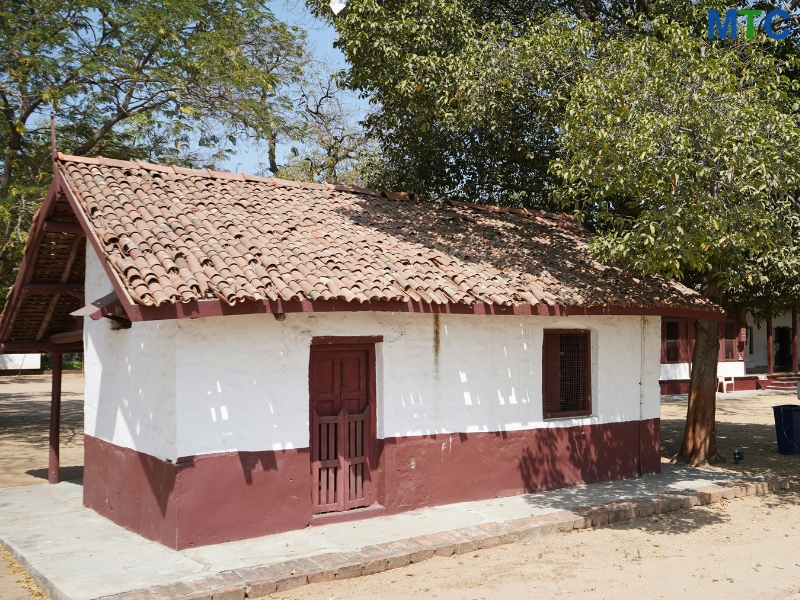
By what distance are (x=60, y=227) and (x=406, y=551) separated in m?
5.81

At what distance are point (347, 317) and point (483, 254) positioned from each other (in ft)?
10.1

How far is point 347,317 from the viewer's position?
28.3ft

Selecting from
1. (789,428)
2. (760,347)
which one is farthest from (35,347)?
(760,347)

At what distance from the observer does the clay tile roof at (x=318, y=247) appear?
773 cm

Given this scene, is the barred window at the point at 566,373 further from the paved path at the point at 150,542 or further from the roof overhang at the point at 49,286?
the roof overhang at the point at 49,286

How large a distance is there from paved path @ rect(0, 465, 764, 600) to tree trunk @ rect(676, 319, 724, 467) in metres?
1.67

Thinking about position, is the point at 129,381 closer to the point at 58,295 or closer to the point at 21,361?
the point at 58,295

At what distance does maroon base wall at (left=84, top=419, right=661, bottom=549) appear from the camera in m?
7.55

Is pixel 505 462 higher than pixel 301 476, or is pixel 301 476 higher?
pixel 301 476

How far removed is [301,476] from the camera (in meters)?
8.20

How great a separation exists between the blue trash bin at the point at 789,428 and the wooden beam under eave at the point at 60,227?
12034 mm

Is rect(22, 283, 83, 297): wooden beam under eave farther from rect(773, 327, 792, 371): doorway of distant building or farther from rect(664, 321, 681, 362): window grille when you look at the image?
rect(773, 327, 792, 371): doorway of distant building

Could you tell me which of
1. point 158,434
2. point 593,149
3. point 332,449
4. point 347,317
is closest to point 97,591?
point 158,434

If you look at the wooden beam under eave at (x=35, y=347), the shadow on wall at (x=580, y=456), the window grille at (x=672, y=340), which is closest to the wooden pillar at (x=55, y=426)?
the wooden beam under eave at (x=35, y=347)
